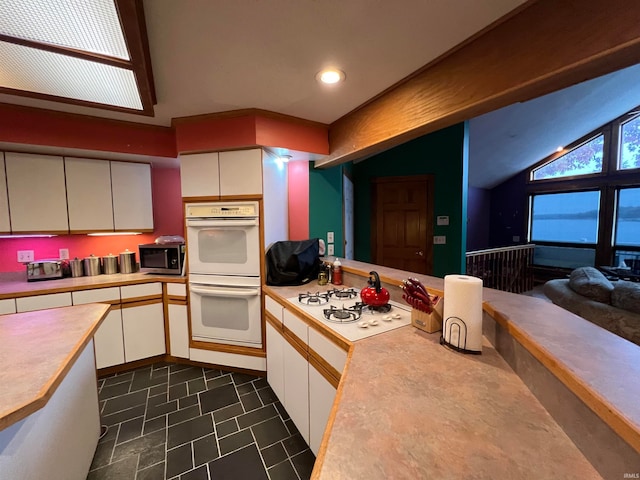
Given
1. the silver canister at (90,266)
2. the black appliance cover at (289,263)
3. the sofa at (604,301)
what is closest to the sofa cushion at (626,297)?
the sofa at (604,301)

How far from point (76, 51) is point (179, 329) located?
222 centimetres

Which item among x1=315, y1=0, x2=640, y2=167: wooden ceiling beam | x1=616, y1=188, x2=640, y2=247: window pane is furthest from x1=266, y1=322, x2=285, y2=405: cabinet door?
x1=616, y1=188, x2=640, y2=247: window pane

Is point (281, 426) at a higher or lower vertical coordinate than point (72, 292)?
lower

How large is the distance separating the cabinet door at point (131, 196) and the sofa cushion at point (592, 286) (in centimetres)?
485

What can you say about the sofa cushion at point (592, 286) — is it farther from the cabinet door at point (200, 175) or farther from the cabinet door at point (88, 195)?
the cabinet door at point (88, 195)

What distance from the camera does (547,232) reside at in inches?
263

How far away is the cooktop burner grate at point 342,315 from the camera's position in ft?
4.84

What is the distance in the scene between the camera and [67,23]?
3.68ft

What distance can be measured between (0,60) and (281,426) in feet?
8.61

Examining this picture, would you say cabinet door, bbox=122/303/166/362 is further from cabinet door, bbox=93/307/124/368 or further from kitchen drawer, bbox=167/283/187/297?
kitchen drawer, bbox=167/283/187/297

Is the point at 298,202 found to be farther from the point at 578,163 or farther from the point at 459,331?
the point at 578,163

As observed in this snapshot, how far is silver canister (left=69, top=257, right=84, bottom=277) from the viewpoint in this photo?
2.65 meters

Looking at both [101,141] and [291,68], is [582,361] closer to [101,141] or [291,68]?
[291,68]

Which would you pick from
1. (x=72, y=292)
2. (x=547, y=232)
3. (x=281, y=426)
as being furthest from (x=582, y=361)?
(x=547, y=232)
